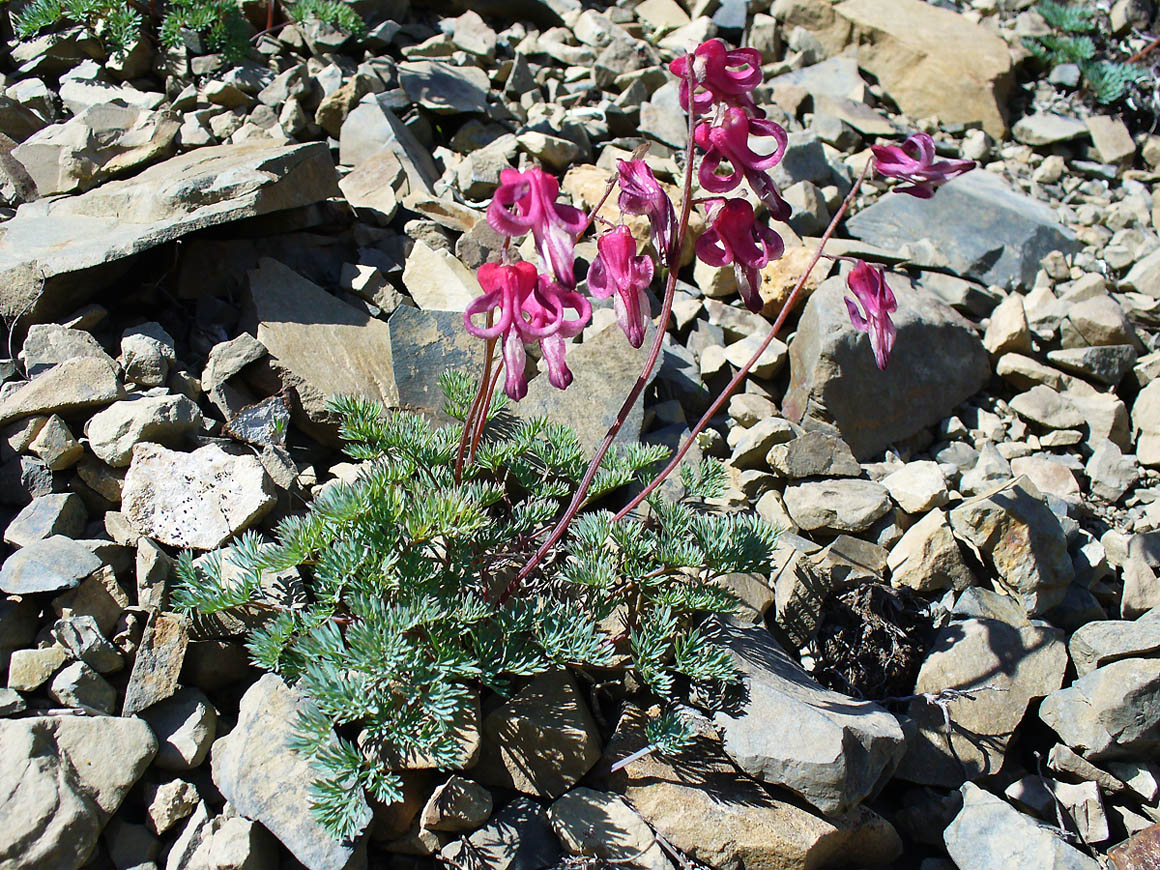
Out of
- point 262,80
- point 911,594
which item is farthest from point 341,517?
point 262,80

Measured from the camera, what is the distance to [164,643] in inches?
107

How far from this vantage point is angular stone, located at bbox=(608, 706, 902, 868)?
2629 mm

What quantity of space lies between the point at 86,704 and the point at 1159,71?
7.46 meters

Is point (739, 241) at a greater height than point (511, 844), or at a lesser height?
greater

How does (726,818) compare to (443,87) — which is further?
(443,87)

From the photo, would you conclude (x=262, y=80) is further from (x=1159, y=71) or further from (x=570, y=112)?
(x=1159, y=71)

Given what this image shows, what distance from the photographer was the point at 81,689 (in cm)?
263

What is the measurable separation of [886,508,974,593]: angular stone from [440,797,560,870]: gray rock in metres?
1.64

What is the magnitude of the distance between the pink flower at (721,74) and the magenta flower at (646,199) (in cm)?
23

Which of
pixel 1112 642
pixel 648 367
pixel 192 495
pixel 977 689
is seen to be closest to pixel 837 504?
pixel 977 689

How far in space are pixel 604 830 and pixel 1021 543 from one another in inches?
73.9

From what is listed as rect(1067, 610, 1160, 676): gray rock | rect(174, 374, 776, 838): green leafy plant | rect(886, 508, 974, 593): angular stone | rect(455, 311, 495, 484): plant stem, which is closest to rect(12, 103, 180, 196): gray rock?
rect(174, 374, 776, 838): green leafy plant

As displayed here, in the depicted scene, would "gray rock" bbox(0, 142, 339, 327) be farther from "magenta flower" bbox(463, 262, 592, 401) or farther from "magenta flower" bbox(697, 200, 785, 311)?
"magenta flower" bbox(697, 200, 785, 311)

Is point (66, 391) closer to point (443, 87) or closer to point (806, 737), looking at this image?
point (806, 737)
